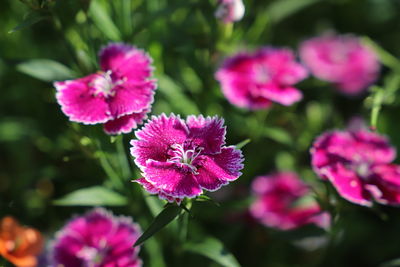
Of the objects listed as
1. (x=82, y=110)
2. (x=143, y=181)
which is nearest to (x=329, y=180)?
(x=143, y=181)

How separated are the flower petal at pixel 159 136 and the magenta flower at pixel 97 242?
384 millimetres

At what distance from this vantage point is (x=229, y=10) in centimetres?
172

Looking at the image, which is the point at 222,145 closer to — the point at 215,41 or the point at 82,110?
the point at 82,110

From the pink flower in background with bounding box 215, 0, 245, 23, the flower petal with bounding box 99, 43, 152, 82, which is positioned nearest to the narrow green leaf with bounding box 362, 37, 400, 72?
the pink flower in background with bounding box 215, 0, 245, 23

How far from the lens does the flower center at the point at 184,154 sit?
1332 millimetres

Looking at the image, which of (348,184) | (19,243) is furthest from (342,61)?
(19,243)

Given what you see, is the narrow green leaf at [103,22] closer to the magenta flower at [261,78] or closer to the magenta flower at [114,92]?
the magenta flower at [114,92]

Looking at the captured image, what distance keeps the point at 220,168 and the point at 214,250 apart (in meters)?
0.38

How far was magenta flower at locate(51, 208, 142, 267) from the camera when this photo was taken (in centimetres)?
157

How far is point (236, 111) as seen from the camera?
214 cm

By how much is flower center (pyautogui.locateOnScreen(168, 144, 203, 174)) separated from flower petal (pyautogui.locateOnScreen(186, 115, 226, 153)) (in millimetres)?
22

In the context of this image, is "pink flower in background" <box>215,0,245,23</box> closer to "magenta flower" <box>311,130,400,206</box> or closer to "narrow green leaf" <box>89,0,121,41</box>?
"narrow green leaf" <box>89,0,121,41</box>

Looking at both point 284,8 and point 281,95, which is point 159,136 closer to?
point 281,95

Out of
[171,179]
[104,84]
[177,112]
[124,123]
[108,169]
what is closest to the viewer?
[171,179]
